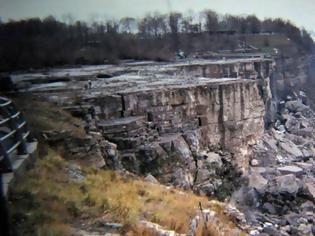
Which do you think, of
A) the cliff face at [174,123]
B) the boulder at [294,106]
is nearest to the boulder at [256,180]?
the cliff face at [174,123]

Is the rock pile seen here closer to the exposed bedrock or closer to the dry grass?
the exposed bedrock

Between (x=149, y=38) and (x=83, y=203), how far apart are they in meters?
30.5

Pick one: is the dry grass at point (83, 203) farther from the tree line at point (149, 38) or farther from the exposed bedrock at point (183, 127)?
the tree line at point (149, 38)

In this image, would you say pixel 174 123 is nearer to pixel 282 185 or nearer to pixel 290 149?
pixel 282 185

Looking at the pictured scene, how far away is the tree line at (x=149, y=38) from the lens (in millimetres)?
18812

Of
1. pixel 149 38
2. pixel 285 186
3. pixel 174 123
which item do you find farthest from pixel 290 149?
pixel 149 38

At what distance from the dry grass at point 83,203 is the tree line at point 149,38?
6321mm

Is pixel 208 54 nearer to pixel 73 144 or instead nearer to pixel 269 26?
pixel 269 26

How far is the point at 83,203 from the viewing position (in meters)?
3.78

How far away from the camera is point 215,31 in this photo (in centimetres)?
4028

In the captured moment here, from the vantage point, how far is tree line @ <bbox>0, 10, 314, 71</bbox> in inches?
741

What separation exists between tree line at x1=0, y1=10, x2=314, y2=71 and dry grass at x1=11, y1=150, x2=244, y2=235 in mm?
6321

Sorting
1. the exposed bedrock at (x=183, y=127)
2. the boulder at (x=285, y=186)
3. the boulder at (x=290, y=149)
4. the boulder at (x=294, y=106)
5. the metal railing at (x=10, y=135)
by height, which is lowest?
the boulder at (x=294, y=106)

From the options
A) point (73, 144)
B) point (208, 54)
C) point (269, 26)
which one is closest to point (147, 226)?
point (73, 144)
